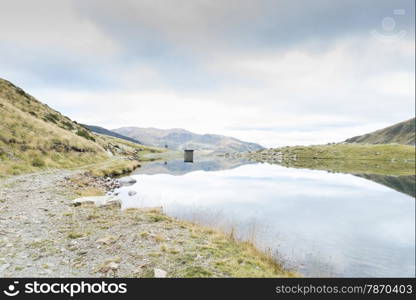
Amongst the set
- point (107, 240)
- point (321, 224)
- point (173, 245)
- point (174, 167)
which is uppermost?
point (107, 240)

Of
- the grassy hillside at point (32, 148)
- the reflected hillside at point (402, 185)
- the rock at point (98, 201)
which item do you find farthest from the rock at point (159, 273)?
the reflected hillside at point (402, 185)

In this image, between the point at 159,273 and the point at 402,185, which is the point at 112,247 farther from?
the point at 402,185

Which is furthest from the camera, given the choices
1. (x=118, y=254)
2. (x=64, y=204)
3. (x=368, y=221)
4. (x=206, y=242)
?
(x=368, y=221)

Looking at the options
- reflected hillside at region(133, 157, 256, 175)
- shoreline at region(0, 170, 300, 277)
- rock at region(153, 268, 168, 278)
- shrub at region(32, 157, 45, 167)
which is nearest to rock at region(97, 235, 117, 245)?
shoreline at region(0, 170, 300, 277)

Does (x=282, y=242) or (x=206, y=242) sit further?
(x=282, y=242)

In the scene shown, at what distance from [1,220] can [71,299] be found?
1173 centimetres

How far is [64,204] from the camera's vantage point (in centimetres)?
2111

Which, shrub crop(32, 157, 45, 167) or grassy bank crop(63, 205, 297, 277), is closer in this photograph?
grassy bank crop(63, 205, 297, 277)

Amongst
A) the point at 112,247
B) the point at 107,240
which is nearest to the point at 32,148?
the point at 107,240

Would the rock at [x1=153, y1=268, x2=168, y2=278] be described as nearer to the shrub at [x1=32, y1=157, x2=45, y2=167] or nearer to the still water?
the still water

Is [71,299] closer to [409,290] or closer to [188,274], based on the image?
[188,274]

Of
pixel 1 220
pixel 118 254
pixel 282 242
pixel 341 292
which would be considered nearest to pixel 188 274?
pixel 118 254

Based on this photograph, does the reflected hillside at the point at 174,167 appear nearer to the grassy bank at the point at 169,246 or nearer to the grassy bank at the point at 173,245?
the grassy bank at the point at 173,245

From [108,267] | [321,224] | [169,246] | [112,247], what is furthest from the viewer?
[321,224]
